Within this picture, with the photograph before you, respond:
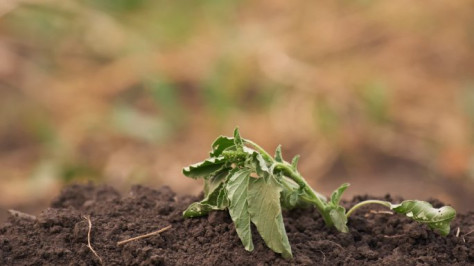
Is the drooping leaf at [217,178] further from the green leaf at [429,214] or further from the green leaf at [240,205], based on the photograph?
the green leaf at [429,214]

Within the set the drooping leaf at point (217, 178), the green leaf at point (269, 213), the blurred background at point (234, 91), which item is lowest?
the green leaf at point (269, 213)

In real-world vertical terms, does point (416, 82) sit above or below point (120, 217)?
above

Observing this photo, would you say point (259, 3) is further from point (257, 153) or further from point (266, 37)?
point (257, 153)

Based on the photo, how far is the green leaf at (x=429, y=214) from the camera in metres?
2.09

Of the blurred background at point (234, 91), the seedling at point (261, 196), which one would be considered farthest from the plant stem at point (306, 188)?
the blurred background at point (234, 91)

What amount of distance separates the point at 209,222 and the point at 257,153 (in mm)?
264

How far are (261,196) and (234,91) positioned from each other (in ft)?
12.5

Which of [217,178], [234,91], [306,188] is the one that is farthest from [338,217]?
[234,91]

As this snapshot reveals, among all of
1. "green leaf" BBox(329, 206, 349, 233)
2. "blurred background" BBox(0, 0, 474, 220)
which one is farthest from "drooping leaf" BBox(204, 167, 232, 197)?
"blurred background" BBox(0, 0, 474, 220)

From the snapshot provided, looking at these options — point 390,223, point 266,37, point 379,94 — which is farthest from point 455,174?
point 390,223

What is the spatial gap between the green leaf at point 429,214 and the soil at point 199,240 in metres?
0.05

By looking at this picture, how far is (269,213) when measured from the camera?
197 centimetres

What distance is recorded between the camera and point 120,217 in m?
2.23

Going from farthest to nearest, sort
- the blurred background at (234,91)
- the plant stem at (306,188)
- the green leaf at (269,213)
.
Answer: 1. the blurred background at (234,91)
2. the plant stem at (306,188)
3. the green leaf at (269,213)
